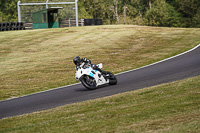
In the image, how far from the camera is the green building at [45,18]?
47622 millimetres

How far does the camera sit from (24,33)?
4053cm

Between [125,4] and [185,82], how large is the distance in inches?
3952

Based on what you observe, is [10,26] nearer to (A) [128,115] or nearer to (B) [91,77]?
(B) [91,77]

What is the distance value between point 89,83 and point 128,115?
17.4 feet

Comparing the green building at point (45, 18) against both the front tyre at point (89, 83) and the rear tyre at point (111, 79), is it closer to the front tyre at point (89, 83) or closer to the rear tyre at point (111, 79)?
the rear tyre at point (111, 79)

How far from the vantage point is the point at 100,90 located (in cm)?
1238

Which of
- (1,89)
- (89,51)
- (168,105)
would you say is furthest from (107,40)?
(168,105)

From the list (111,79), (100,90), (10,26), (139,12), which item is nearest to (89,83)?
(100,90)

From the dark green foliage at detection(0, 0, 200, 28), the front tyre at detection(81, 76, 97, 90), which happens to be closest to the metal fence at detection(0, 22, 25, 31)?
the front tyre at detection(81, 76, 97, 90)

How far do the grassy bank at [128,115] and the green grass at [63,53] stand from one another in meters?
5.60

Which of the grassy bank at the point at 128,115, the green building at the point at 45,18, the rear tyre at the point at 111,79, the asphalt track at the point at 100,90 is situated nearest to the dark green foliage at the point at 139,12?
the green building at the point at 45,18

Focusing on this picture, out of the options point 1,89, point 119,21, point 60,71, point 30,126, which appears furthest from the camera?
point 119,21

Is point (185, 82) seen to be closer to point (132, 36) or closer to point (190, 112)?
point (190, 112)

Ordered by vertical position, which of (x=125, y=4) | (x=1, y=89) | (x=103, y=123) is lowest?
(x=1, y=89)
